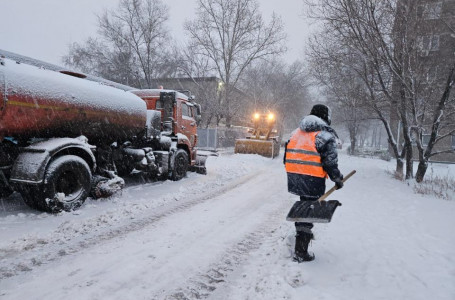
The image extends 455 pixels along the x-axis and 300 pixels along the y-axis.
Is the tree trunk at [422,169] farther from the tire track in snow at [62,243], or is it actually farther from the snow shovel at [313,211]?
the tire track in snow at [62,243]

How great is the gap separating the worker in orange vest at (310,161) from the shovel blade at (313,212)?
15 cm

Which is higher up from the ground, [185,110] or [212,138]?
[185,110]

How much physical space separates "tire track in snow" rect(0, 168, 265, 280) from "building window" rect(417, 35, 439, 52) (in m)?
9.22

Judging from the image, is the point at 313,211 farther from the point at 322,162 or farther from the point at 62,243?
the point at 62,243

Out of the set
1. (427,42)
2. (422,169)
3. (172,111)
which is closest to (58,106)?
(172,111)

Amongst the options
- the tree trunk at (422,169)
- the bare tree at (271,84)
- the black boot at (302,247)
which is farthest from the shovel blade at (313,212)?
the bare tree at (271,84)

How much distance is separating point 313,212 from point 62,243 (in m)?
3.44

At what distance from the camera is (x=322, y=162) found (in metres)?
3.19

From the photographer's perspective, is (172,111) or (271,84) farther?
(271,84)

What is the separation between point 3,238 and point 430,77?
41.3ft

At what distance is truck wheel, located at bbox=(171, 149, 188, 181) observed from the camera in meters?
8.98

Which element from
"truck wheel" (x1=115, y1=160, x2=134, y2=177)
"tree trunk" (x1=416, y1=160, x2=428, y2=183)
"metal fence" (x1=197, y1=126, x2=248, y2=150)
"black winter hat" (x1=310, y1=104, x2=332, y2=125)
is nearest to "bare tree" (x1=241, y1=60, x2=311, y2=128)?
"metal fence" (x1=197, y1=126, x2=248, y2=150)

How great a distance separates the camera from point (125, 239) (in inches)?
165

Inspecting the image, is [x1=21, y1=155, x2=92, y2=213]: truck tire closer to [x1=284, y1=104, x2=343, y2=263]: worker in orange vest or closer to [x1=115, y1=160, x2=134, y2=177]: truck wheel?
[x1=115, y1=160, x2=134, y2=177]: truck wheel
